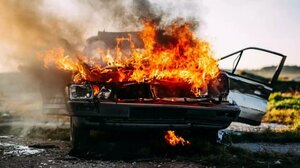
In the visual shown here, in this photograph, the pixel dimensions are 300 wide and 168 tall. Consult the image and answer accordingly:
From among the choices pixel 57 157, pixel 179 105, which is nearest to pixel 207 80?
pixel 179 105

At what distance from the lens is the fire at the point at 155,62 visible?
20.1ft

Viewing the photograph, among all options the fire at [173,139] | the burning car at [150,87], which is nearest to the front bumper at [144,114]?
the burning car at [150,87]

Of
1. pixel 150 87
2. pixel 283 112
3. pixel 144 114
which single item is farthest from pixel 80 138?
pixel 283 112

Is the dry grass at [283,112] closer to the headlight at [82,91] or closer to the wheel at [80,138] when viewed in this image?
the wheel at [80,138]

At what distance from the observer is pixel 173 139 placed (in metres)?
6.65

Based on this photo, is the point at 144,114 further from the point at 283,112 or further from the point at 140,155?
the point at 283,112

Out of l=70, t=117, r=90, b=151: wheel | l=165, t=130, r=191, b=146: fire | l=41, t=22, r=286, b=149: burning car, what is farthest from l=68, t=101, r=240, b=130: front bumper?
l=165, t=130, r=191, b=146: fire

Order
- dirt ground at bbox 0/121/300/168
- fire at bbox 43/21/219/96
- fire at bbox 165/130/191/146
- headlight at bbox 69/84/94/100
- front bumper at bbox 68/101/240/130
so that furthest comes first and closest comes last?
fire at bbox 165/130/191/146 → fire at bbox 43/21/219/96 → headlight at bbox 69/84/94/100 → front bumper at bbox 68/101/240/130 → dirt ground at bbox 0/121/300/168

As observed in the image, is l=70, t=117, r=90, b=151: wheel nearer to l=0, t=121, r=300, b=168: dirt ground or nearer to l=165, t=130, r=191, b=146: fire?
l=0, t=121, r=300, b=168: dirt ground

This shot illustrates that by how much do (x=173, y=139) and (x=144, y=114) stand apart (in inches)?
44.0

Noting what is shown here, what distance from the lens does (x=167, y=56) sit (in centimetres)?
670

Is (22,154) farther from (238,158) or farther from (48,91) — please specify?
(238,158)

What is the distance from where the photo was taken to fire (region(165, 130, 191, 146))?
21.6 feet

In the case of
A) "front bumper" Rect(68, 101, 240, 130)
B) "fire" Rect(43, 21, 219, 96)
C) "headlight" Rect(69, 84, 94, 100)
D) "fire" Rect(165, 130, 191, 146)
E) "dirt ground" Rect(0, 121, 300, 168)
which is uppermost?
"fire" Rect(43, 21, 219, 96)
